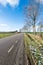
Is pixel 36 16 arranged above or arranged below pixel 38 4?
below

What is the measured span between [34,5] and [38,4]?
1.05 m

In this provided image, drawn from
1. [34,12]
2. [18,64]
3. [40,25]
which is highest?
[34,12]

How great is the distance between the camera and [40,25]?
143 ft

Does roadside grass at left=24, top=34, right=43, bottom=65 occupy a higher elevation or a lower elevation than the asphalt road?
higher

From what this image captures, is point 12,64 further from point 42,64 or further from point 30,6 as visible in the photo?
point 30,6

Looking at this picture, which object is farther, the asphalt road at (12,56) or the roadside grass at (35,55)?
the asphalt road at (12,56)

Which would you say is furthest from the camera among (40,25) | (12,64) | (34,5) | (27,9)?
(40,25)

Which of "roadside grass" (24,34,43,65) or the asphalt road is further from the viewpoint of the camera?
the asphalt road

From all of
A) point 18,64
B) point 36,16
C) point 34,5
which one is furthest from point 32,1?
point 18,64

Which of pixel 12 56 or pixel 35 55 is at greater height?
pixel 35 55

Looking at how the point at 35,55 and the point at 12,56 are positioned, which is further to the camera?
the point at 12,56

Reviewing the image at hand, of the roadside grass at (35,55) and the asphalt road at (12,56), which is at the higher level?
the roadside grass at (35,55)

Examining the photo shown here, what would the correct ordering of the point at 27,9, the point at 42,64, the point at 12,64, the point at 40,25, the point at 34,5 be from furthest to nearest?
the point at 40,25 → the point at 27,9 → the point at 34,5 → the point at 12,64 → the point at 42,64

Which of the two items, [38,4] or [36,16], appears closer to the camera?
[38,4]
